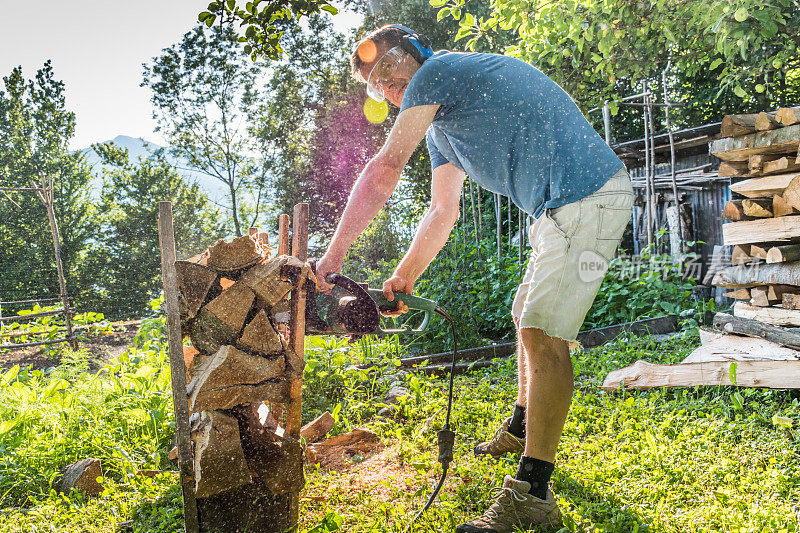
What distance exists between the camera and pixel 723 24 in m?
3.62

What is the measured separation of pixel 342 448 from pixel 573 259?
4.81ft

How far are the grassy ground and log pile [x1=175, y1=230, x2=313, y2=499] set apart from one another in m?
0.32

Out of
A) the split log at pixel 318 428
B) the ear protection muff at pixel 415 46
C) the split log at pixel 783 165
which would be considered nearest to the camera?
the ear protection muff at pixel 415 46

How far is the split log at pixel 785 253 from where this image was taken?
13.3 ft

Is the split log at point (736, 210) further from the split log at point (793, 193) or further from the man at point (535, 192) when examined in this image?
the man at point (535, 192)

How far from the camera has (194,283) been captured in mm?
1706

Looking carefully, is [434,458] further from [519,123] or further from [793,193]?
[793,193]

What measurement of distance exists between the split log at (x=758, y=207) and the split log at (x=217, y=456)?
A: 14.4 ft

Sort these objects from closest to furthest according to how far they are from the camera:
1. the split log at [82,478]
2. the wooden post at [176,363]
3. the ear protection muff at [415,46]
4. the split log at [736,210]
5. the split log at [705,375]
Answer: the wooden post at [176,363]
the ear protection muff at [415,46]
the split log at [82,478]
the split log at [705,375]
the split log at [736,210]

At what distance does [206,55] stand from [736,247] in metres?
19.1

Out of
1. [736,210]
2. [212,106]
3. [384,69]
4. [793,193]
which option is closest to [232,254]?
[384,69]

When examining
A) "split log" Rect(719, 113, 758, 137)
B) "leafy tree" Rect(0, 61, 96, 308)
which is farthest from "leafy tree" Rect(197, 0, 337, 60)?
"leafy tree" Rect(0, 61, 96, 308)

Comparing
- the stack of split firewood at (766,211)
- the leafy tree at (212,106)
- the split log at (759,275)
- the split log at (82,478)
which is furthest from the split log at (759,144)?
the leafy tree at (212,106)

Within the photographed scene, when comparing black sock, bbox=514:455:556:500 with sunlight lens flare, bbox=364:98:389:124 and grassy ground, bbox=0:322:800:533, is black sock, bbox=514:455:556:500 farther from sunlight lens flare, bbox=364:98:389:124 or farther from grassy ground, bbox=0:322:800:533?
sunlight lens flare, bbox=364:98:389:124
